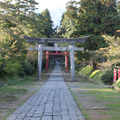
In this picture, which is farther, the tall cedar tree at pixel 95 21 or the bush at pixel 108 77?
the tall cedar tree at pixel 95 21

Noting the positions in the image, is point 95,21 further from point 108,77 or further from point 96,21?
point 108,77

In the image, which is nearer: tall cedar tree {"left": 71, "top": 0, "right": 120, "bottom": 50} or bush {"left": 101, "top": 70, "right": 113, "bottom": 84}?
bush {"left": 101, "top": 70, "right": 113, "bottom": 84}

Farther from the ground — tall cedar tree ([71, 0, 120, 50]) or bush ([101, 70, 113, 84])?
tall cedar tree ([71, 0, 120, 50])

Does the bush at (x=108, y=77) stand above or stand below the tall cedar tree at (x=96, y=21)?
below

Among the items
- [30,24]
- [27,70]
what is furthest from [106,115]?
[30,24]

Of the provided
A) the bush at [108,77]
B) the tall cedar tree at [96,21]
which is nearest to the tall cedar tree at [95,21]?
the tall cedar tree at [96,21]

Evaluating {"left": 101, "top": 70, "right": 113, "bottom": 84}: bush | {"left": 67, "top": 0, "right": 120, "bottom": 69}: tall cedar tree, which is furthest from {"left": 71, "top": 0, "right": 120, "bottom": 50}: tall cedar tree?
{"left": 101, "top": 70, "right": 113, "bottom": 84}: bush

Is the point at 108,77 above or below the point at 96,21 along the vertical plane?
below

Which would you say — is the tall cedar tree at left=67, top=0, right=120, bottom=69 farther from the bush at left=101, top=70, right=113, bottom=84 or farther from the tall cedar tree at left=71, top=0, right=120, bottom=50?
the bush at left=101, top=70, right=113, bottom=84

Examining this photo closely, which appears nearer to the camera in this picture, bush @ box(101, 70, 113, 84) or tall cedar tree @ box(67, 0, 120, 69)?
bush @ box(101, 70, 113, 84)

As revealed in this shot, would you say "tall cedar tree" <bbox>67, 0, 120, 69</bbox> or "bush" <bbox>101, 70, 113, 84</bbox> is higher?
"tall cedar tree" <bbox>67, 0, 120, 69</bbox>

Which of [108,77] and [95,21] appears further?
[95,21]

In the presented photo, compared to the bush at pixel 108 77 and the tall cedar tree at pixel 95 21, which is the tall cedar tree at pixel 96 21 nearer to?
the tall cedar tree at pixel 95 21

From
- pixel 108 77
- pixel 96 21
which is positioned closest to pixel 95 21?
pixel 96 21
